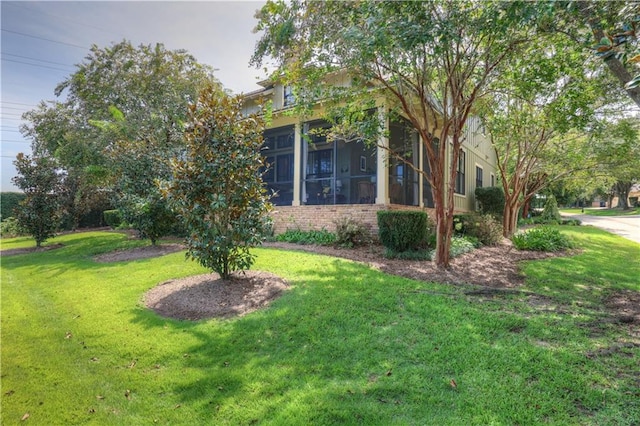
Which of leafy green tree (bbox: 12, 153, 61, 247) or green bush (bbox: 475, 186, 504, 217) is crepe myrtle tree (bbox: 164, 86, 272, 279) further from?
green bush (bbox: 475, 186, 504, 217)

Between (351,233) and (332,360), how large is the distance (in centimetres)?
649

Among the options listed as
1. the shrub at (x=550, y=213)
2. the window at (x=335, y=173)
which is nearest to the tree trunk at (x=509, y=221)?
the window at (x=335, y=173)

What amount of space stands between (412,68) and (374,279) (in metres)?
5.21

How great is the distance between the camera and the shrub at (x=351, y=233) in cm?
966

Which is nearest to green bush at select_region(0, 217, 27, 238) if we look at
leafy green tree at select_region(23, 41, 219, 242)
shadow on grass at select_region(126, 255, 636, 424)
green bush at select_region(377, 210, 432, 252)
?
leafy green tree at select_region(23, 41, 219, 242)

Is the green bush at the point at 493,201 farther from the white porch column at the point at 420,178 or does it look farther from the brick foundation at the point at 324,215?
the white porch column at the point at 420,178

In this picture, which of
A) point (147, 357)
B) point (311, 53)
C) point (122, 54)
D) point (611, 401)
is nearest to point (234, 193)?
point (147, 357)

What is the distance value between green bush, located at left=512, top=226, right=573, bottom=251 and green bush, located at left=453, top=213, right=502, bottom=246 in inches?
31.5

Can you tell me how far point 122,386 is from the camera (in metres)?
3.00

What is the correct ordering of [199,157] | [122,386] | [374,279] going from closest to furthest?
[122,386] < [199,157] < [374,279]

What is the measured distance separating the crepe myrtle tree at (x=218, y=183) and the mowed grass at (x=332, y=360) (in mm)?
1330

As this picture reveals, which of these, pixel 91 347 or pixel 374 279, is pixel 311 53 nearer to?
pixel 374 279

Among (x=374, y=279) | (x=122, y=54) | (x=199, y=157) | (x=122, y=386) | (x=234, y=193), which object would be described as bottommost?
(x=122, y=386)

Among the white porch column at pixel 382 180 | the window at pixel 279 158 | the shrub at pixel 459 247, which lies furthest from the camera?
the window at pixel 279 158
